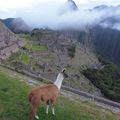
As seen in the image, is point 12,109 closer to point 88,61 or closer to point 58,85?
point 58,85

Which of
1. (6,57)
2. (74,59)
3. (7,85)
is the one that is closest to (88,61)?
(74,59)

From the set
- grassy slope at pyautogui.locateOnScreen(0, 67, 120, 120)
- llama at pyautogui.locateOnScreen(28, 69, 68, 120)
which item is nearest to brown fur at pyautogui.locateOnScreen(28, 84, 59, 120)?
llama at pyautogui.locateOnScreen(28, 69, 68, 120)

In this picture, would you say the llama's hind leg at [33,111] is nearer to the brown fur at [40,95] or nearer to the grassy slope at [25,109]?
the brown fur at [40,95]

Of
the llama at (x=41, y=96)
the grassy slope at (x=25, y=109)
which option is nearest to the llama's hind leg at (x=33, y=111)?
the llama at (x=41, y=96)

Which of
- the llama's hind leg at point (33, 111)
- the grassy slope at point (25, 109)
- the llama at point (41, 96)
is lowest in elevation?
the grassy slope at point (25, 109)

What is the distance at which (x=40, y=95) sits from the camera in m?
12.9

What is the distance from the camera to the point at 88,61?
5330 inches

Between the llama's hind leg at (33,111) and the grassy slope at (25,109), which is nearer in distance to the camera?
the llama's hind leg at (33,111)

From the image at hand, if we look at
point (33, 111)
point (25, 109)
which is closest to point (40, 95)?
point (33, 111)

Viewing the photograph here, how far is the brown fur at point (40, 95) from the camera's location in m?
12.8

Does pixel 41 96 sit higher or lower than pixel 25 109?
higher

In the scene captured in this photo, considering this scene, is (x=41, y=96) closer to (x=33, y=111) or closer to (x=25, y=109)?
(x=33, y=111)

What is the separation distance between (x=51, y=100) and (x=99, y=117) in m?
3.07

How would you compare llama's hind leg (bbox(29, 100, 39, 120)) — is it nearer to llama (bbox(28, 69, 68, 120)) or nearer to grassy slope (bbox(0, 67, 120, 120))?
llama (bbox(28, 69, 68, 120))
